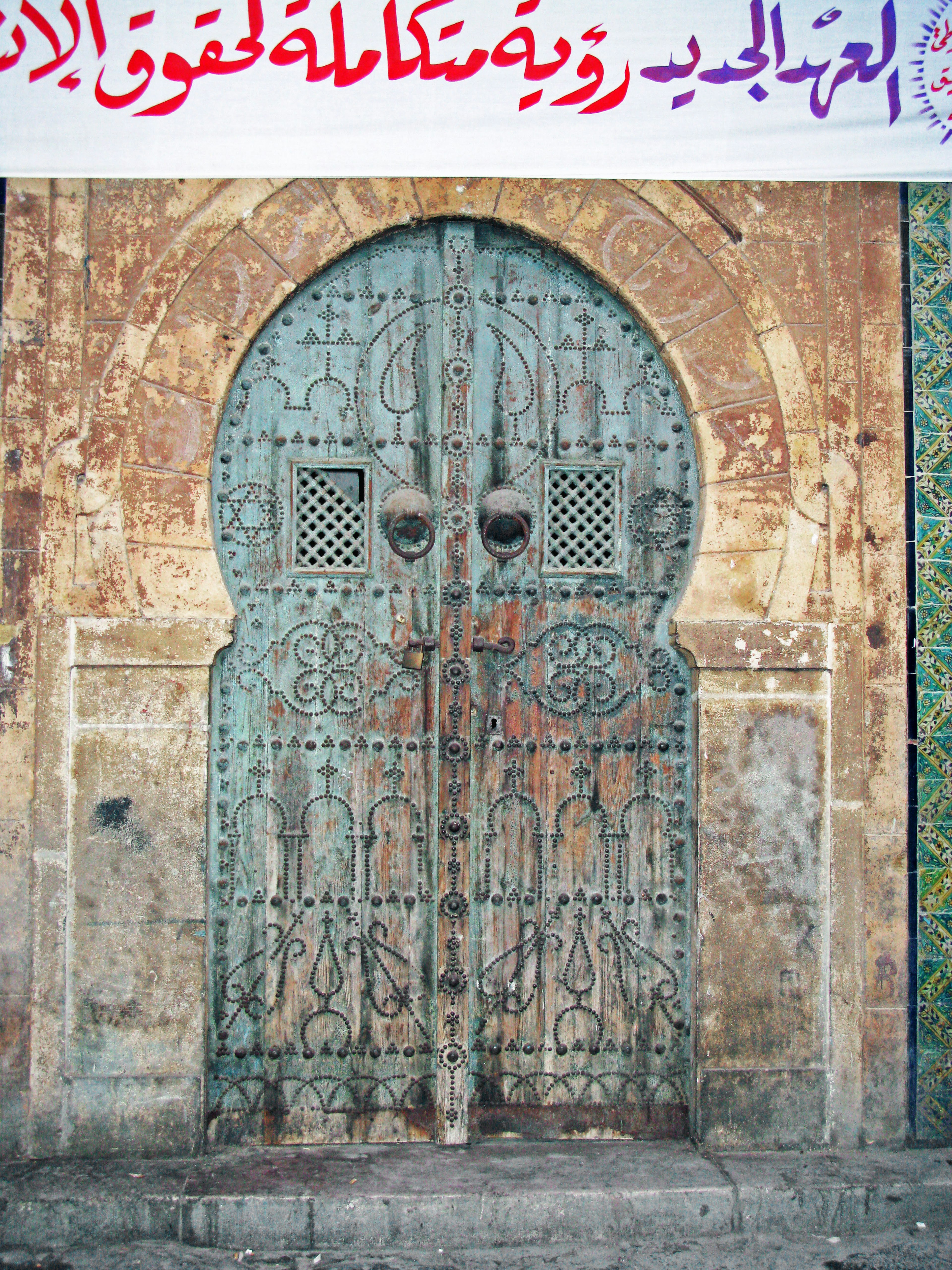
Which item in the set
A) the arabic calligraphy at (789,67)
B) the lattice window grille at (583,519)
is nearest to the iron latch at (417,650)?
the lattice window grille at (583,519)

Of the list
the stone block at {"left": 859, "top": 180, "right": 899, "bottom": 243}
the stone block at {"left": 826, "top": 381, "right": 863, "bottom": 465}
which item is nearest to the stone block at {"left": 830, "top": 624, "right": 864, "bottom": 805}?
the stone block at {"left": 826, "top": 381, "right": 863, "bottom": 465}

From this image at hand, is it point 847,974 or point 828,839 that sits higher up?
point 828,839

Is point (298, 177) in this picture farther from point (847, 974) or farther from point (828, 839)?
point (847, 974)

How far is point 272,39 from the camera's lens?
3.99 metres

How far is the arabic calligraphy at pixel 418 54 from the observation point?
13.0 feet

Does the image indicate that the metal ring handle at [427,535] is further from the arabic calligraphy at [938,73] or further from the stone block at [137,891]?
the arabic calligraphy at [938,73]

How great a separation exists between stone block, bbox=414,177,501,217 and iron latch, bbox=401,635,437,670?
1.60m

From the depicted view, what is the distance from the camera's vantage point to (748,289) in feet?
13.6

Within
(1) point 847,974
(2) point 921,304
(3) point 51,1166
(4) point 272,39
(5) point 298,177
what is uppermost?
(4) point 272,39

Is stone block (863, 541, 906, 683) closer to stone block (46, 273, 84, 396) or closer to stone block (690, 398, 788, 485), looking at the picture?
stone block (690, 398, 788, 485)

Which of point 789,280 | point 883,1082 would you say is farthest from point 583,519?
point 883,1082

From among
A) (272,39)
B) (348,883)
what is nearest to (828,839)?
(348,883)

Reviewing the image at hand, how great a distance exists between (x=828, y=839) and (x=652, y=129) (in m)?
2.72

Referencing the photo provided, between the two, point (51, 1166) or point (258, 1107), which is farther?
point (258, 1107)
